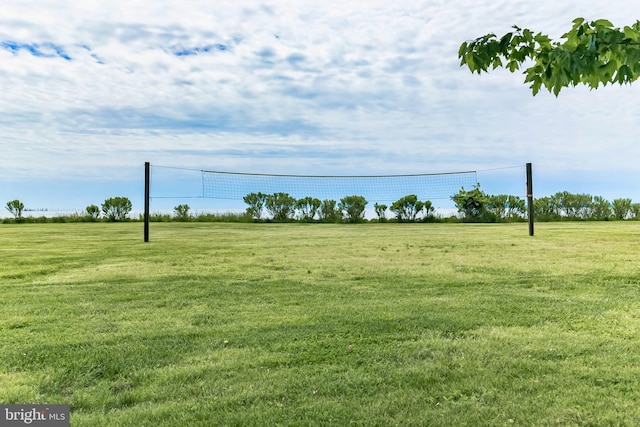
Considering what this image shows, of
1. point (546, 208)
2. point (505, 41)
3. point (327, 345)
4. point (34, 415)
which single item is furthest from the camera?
point (546, 208)

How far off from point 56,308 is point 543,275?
5.45 metres

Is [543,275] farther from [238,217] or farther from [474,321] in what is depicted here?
[238,217]

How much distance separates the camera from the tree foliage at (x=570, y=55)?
2.09 m

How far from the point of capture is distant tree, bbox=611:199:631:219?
19.0 m

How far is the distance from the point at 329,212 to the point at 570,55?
15337 mm

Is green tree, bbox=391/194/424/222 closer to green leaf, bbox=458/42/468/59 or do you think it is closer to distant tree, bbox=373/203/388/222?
distant tree, bbox=373/203/388/222

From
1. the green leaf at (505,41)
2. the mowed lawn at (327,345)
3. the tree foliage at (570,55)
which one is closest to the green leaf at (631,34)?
the tree foliage at (570,55)

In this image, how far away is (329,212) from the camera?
1739 cm

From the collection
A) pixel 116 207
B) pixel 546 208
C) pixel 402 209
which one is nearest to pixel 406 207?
pixel 402 209

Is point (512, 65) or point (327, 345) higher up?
point (512, 65)

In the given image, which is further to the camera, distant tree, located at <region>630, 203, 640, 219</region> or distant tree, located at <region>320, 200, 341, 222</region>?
distant tree, located at <region>630, 203, 640, 219</region>

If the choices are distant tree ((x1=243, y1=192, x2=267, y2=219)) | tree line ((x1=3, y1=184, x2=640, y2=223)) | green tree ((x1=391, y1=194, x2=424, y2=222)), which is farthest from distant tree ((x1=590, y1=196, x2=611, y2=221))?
distant tree ((x1=243, y1=192, x2=267, y2=219))

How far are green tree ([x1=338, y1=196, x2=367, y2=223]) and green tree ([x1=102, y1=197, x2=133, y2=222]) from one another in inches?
370

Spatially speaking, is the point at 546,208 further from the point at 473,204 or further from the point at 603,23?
the point at 603,23
